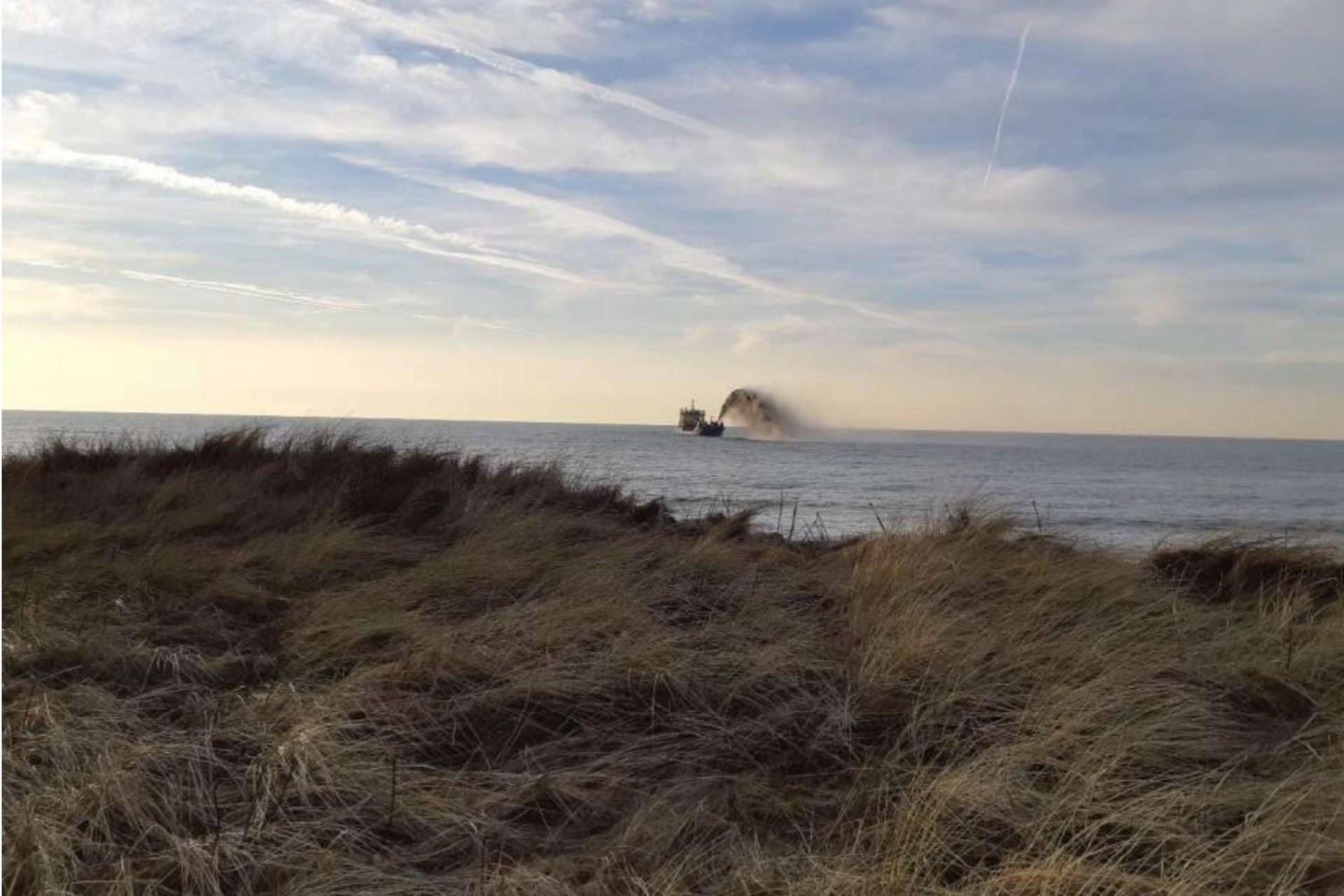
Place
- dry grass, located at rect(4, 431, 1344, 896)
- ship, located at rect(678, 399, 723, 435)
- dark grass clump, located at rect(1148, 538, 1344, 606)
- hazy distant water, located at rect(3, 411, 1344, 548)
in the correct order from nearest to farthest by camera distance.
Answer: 1. dry grass, located at rect(4, 431, 1344, 896)
2. dark grass clump, located at rect(1148, 538, 1344, 606)
3. hazy distant water, located at rect(3, 411, 1344, 548)
4. ship, located at rect(678, 399, 723, 435)

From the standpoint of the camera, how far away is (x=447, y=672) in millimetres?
4477

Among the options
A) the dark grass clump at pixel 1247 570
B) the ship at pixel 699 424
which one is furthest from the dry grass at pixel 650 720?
the ship at pixel 699 424

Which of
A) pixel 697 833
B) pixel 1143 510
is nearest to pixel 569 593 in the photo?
pixel 697 833

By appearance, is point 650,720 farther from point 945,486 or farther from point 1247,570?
point 945,486

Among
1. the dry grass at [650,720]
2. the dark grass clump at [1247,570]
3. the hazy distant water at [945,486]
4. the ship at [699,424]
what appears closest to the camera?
the dry grass at [650,720]

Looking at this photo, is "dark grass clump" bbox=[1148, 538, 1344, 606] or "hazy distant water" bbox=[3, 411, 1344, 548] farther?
"hazy distant water" bbox=[3, 411, 1344, 548]

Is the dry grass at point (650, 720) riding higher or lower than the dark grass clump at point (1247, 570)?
lower

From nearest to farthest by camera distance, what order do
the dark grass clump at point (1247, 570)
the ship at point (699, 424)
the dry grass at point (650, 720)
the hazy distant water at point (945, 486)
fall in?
the dry grass at point (650, 720)
the dark grass clump at point (1247, 570)
the hazy distant water at point (945, 486)
the ship at point (699, 424)

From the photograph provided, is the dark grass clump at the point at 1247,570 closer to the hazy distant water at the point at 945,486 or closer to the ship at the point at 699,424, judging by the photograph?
the hazy distant water at the point at 945,486

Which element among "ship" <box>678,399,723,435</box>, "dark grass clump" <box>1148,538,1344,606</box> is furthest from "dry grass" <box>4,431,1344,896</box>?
"ship" <box>678,399,723,435</box>

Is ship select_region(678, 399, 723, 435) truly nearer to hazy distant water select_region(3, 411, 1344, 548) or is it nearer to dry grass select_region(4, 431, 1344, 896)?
hazy distant water select_region(3, 411, 1344, 548)

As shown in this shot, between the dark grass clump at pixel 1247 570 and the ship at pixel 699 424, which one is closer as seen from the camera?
the dark grass clump at pixel 1247 570

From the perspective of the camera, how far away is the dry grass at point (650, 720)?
9.55 ft

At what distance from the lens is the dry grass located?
291cm
